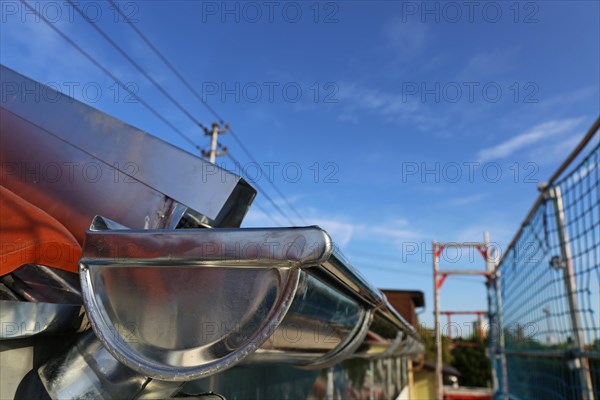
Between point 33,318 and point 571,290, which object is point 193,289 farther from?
point 571,290

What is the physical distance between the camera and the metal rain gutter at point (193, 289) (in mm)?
791

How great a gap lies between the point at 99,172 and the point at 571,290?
11.1 feet

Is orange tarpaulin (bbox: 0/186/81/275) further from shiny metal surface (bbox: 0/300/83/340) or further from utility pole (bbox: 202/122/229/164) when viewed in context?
utility pole (bbox: 202/122/229/164)

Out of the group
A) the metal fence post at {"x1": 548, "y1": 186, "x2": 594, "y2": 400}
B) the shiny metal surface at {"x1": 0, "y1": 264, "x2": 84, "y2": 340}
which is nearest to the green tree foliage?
the metal fence post at {"x1": 548, "y1": 186, "x2": 594, "y2": 400}

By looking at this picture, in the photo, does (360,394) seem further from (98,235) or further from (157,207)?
(98,235)

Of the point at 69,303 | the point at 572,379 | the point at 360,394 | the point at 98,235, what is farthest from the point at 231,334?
the point at 360,394

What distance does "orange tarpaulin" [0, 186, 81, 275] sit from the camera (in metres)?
1.03

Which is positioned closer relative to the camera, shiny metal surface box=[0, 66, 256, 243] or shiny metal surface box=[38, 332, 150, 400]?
shiny metal surface box=[38, 332, 150, 400]

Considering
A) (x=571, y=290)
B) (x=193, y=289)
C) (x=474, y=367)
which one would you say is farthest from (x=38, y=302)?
(x=474, y=367)

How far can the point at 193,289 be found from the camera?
2.88ft

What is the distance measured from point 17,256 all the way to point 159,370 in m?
0.48

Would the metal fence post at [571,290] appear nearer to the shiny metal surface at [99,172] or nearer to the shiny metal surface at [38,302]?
the shiny metal surface at [99,172]

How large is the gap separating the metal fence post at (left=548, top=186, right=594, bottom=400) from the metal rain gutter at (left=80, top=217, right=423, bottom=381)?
3073mm

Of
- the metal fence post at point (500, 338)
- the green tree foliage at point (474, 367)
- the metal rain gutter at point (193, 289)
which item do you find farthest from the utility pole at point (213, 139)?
the green tree foliage at point (474, 367)
